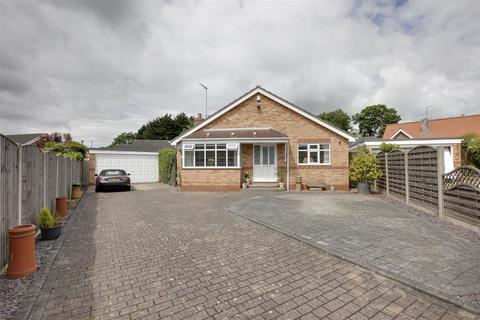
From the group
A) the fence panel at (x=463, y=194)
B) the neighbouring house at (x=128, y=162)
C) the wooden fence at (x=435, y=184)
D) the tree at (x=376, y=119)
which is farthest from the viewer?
the tree at (x=376, y=119)

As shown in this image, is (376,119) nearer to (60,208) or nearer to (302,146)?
(302,146)

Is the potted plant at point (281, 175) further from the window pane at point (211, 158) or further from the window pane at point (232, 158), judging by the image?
the window pane at point (211, 158)

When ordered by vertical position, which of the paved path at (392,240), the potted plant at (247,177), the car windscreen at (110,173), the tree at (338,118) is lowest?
the paved path at (392,240)

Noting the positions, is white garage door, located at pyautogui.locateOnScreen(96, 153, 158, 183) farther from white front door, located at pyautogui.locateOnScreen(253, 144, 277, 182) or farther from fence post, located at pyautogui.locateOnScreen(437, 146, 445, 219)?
fence post, located at pyautogui.locateOnScreen(437, 146, 445, 219)

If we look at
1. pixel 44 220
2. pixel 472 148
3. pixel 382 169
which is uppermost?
pixel 472 148

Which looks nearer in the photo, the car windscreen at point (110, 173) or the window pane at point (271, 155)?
the car windscreen at point (110, 173)

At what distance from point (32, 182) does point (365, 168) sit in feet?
43.9

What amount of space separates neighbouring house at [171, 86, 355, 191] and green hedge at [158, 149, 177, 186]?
3.31 meters

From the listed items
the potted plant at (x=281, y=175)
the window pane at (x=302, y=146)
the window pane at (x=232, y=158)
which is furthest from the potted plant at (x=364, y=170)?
the window pane at (x=232, y=158)

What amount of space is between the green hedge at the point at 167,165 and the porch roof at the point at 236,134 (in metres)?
4.46

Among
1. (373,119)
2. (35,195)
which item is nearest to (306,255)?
(35,195)

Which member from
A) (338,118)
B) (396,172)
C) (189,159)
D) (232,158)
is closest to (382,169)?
(396,172)

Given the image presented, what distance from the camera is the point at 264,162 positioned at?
1662 centimetres

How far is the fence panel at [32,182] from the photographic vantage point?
5.33 m
